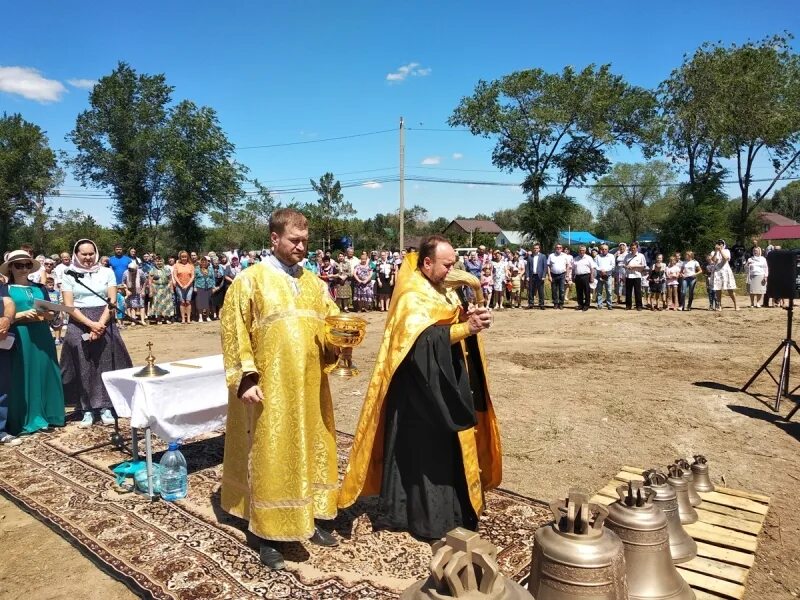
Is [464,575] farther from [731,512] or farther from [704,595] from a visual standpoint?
[731,512]

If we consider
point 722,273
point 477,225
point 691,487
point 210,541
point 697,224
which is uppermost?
point 477,225

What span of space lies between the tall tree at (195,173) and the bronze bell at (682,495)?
33533 mm

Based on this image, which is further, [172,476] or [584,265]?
[584,265]

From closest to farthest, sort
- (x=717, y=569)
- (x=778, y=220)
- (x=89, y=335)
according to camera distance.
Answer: (x=717, y=569) → (x=89, y=335) → (x=778, y=220)

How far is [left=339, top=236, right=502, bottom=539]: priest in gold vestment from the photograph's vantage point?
3580mm

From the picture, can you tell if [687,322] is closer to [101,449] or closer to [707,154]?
[101,449]

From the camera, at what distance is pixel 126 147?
34344 millimetres

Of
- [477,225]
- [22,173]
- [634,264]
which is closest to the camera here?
[634,264]

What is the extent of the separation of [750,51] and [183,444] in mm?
34725

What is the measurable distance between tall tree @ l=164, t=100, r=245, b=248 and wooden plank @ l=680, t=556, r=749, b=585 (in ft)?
111

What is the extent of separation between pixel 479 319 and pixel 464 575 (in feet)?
6.02

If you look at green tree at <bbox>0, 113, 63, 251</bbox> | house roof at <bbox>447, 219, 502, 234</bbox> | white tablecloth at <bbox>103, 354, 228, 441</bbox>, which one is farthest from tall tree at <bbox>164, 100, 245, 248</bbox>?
house roof at <bbox>447, 219, 502, 234</bbox>

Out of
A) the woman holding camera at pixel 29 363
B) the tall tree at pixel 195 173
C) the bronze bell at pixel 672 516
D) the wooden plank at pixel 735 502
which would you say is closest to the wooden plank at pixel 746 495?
the wooden plank at pixel 735 502

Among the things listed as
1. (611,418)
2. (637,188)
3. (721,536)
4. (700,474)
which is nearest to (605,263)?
(611,418)
